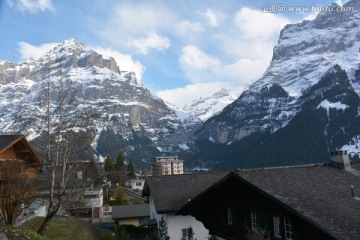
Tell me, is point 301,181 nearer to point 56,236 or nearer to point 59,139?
point 59,139

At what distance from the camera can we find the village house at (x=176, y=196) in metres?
38.7

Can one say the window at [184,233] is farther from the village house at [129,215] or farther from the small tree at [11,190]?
the village house at [129,215]

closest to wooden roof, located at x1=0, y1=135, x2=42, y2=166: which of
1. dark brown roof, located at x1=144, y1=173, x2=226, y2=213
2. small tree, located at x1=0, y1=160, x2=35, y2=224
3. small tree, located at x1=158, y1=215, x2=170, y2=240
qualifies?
small tree, located at x1=0, y1=160, x2=35, y2=224

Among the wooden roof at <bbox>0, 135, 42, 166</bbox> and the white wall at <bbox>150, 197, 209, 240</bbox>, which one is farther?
the white wall at <bbox>150, 197, 209, 240</bbox>

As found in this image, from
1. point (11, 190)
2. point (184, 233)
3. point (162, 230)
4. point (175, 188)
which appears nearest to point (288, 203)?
point (11, 190)

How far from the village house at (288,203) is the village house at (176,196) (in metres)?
11.8

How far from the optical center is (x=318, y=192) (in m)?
17.5

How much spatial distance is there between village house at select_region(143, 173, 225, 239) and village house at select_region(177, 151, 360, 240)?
1177 centimetres

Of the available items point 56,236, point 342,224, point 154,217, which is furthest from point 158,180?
point 342,224

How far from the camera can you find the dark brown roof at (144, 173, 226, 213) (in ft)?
132

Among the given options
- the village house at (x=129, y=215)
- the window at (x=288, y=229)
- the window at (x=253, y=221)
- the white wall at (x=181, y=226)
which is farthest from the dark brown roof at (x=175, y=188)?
the window at (x=288, y=229)

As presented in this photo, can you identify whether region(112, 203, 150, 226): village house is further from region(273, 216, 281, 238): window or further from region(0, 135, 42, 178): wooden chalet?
region(273, 216, 281, 238): window

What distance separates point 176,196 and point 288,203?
26.2m

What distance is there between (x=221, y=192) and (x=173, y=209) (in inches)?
596
